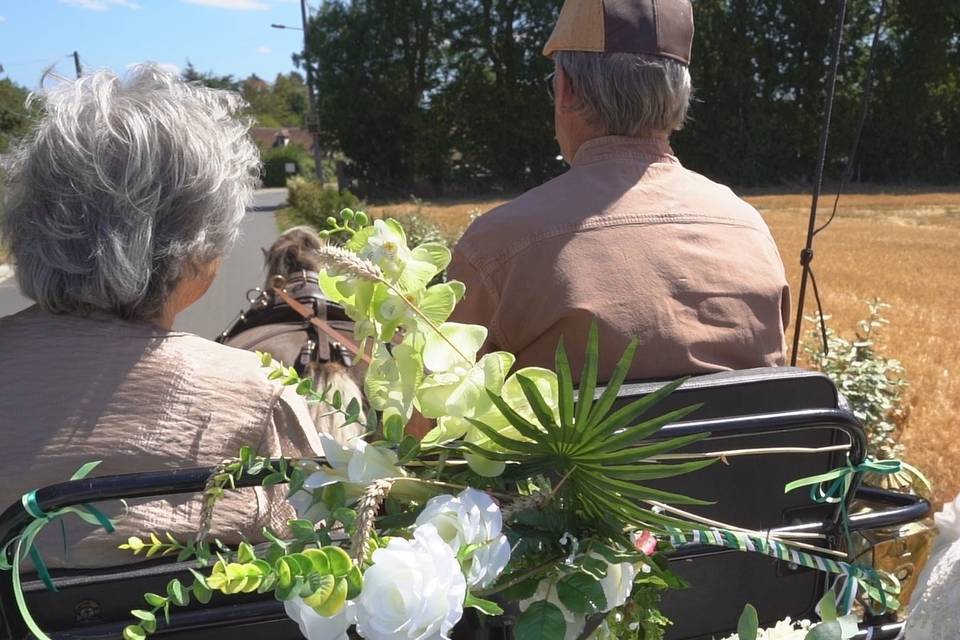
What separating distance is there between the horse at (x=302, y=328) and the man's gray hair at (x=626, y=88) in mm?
1082

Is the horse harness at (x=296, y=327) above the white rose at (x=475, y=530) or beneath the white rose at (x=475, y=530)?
beneath

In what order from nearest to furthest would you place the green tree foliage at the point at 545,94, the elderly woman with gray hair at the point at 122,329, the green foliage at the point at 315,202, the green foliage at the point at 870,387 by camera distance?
the elderly woman with gray hair at the point at 122,329 → the green foliage at the point at 870,387 → the green foliage at the point at 315,202 → the green tree foliage at the point at 545,94

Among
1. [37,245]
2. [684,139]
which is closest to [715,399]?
[37,245]

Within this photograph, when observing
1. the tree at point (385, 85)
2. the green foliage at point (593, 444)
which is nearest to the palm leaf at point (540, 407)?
the green foliage at point (593, 444)

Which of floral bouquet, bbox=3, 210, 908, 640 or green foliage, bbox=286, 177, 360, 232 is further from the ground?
floral bouquet, bbox=3, 210, 908, 640

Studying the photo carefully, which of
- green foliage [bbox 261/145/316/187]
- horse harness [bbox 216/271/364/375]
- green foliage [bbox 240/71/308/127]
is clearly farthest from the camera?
green foliage [bbox 240/71/308/127]

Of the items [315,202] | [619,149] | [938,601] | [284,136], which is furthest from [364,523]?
[284,136]

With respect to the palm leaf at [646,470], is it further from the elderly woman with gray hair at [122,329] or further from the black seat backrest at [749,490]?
the elderly woman with gray hair at [122,329]

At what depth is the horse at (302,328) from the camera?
9.66ft

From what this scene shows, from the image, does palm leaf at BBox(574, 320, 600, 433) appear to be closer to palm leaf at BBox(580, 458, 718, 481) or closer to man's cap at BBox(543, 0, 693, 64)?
palm leaf at BBox(580, 458, 718, 481)

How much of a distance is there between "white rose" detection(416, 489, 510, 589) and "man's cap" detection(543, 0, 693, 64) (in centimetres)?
147

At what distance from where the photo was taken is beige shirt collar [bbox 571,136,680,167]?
208cm

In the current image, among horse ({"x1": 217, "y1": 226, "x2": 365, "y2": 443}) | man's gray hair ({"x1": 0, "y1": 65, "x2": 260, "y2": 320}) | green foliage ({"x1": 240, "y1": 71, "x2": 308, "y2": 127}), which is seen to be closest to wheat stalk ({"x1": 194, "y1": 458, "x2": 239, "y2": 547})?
man's gray hair ({"x1": 0, "y1": 65, "x2": 260, "y2": 320})

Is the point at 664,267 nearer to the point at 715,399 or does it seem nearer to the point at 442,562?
the point at 715,399
